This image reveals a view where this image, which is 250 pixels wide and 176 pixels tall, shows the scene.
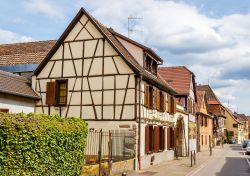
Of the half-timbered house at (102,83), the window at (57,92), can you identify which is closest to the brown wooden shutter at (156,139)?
the half-timbered house at (102,83)

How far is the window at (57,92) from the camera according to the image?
26.5m

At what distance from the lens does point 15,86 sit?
24.7 meters

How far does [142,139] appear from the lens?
971 inches

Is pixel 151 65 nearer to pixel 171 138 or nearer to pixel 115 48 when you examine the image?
pixel 115 48

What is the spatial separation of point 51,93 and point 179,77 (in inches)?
822

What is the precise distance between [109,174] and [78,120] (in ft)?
14.8

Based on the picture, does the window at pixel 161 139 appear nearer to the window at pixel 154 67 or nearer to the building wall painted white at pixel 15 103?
the window at pixel 154 67

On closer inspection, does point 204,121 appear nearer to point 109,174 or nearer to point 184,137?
point 184,137

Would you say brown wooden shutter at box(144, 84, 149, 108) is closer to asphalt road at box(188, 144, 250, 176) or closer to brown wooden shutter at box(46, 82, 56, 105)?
asphalt road at box(188, 144, 250, 176)

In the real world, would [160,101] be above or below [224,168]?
above

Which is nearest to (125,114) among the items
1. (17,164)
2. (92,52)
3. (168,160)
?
(92,52)

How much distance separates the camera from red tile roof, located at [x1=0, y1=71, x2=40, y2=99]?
23.1 meters

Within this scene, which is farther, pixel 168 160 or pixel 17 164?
pixel 168 160

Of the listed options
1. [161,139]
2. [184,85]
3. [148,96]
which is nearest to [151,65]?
[148,96]
